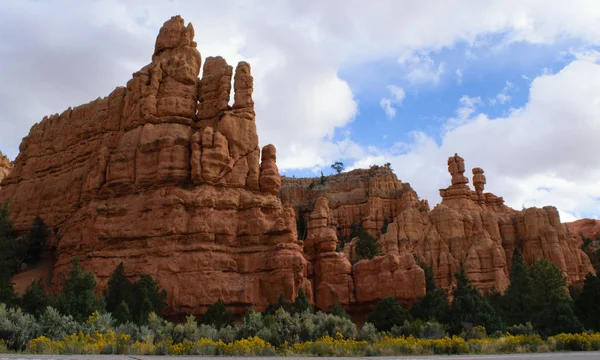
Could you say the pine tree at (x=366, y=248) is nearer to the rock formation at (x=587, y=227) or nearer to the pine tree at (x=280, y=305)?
the pine tree at (x=280, y=305)

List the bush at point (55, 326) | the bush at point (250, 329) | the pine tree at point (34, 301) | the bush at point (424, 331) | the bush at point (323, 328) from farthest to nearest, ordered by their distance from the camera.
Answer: the pine tree at point (34, 301)
the bush at point (424, 331)
the bush at point (250, 329)
the bush at point (323, 328)
the bush at point (55, 326)

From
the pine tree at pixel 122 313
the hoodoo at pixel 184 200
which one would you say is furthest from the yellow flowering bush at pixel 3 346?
the hoodoo at pixel 184 200

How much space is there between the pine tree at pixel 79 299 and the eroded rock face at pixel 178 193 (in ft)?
18.8

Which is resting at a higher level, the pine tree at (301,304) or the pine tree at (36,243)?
the pine tree at (36,243)

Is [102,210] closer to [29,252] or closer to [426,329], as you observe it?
[29,252]

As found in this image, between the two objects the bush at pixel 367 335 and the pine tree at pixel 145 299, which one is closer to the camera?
the bush at pixel 367 335

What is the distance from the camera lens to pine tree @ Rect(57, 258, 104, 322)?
35.1 meters

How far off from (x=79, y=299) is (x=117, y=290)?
17.2ft

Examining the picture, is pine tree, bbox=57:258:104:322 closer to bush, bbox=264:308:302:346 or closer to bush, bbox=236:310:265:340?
bush, bbox=236:310:265:340

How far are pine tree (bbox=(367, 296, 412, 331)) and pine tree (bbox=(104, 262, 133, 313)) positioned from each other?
18.3 meters

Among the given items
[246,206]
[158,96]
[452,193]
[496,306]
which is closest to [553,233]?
[452,193]

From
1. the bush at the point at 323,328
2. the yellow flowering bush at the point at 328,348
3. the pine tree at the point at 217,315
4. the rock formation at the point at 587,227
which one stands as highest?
the rock formation at the point at 587,227

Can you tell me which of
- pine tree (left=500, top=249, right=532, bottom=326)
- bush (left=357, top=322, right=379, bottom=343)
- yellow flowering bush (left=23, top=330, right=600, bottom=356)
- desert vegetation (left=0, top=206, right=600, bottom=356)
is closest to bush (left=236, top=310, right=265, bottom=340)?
desert vegetation (left=0, top=206, right=600, bottom=356)

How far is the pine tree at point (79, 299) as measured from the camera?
3509 centimetres
